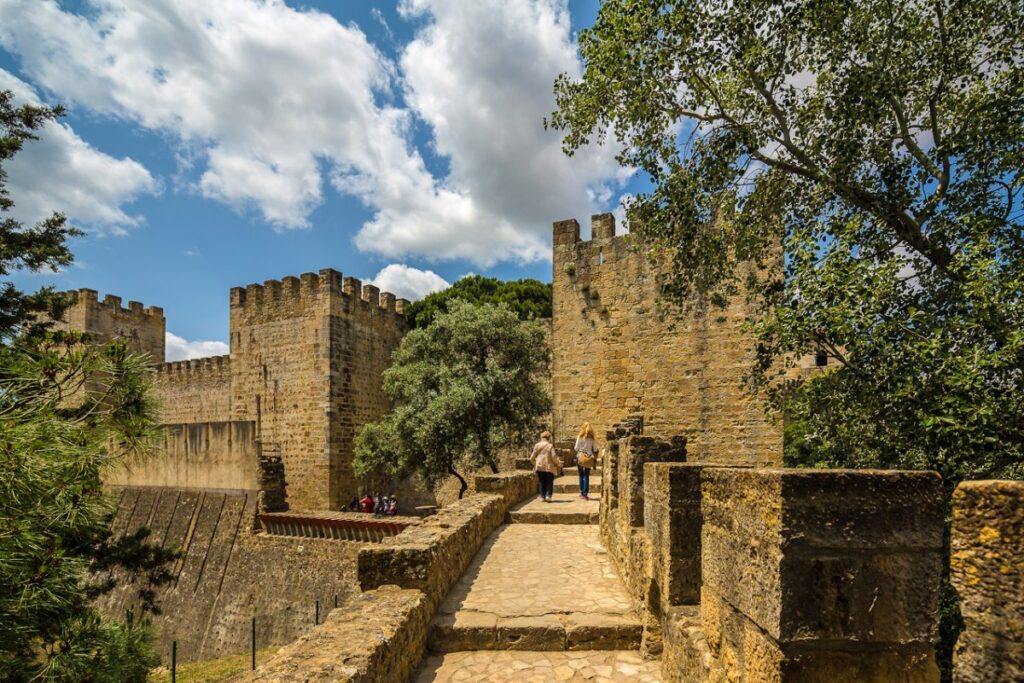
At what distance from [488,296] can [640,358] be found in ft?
50.8

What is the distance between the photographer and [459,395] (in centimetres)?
1518

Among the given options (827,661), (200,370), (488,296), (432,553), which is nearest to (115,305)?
(200,370)

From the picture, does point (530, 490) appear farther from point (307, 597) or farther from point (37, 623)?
point (37, 623)

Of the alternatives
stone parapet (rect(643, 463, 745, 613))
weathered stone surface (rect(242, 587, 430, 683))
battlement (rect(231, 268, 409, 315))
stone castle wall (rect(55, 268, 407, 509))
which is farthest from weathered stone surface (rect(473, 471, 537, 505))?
battlement (rect(231, 268, 409, 315))

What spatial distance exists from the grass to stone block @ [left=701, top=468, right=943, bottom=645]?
456 inches

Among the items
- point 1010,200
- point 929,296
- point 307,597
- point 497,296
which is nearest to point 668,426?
point 929,296

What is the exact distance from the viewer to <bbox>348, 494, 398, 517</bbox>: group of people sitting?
58.9ft

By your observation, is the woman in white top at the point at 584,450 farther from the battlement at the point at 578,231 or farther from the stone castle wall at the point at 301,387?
the stone castle wall at the point at 301,387

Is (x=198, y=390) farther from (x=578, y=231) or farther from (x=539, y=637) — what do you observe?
(x=539, y=637)

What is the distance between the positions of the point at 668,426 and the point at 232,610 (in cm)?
1228

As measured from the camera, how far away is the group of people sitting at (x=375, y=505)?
18.0 metres

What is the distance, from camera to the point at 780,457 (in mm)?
12703

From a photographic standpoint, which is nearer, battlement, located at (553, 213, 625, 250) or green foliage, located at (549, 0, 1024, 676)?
green foliage, located at (549, 0, 1024, 676)

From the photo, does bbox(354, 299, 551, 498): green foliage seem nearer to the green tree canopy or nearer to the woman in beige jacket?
the woman in beige jacket
